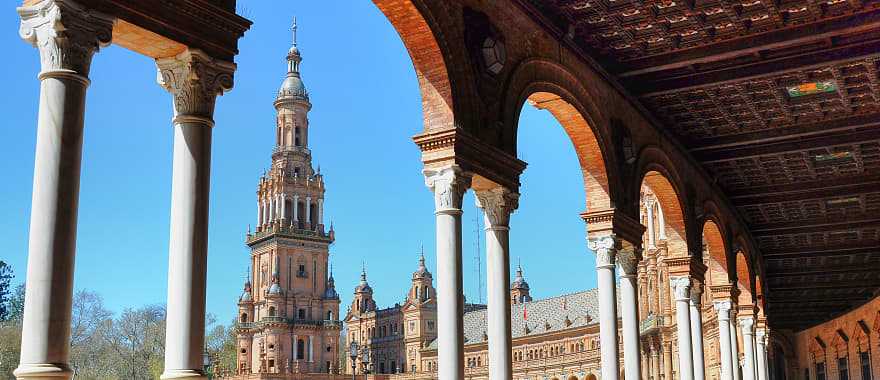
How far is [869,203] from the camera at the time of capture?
3250 centimetres

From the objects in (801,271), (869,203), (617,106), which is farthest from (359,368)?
(617,106)

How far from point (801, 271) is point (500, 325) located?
32.7 m

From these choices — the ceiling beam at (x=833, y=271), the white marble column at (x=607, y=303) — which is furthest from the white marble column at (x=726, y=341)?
the ceiling beam at (x=833, y=271)

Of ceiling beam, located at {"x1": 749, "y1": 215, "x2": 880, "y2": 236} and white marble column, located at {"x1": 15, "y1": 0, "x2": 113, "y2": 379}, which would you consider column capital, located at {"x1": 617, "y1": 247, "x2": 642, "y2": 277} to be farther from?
ceiling beam, located at {"x1": 749, "y1": 215, "x2": 880, "y2": 236}

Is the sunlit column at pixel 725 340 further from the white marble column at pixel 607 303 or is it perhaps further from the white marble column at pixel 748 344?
the white marble column at pixel 607 303

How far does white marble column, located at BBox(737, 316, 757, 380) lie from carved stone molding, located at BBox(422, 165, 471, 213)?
22.8 metres

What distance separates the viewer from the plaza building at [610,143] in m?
8.45

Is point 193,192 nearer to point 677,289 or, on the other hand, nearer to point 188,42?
point 188,42

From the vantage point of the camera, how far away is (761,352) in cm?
3819

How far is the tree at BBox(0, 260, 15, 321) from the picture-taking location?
211 ft

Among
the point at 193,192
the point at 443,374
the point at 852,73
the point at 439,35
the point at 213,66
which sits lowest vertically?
the point at 443,374

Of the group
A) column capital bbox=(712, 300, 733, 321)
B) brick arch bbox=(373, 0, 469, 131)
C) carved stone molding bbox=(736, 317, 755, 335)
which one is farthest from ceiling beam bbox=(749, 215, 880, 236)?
brick arch bbox=(373, 0, 469, 131)

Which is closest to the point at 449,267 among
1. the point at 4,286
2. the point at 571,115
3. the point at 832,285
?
the point at 571,115

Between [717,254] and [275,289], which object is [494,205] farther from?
[275,289]
